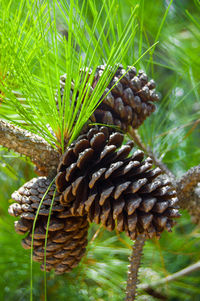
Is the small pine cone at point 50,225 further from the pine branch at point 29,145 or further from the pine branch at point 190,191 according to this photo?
the pine branch at point 190,191

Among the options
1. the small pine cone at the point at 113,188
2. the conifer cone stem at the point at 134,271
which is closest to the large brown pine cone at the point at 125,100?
the small pine cone at the point at 113,188

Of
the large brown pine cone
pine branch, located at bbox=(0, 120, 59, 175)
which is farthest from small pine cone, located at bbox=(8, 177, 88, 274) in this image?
the large brown pine cone

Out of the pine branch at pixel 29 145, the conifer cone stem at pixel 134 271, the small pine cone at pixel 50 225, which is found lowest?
the conifer cone stem at pixel 134 271

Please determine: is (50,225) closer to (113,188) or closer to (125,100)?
(113,188)

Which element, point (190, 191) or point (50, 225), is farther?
point (190, 191)

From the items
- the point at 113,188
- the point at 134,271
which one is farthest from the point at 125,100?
the point at 134,271

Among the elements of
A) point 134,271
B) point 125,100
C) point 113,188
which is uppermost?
point 125,100

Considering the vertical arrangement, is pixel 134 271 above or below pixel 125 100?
below
